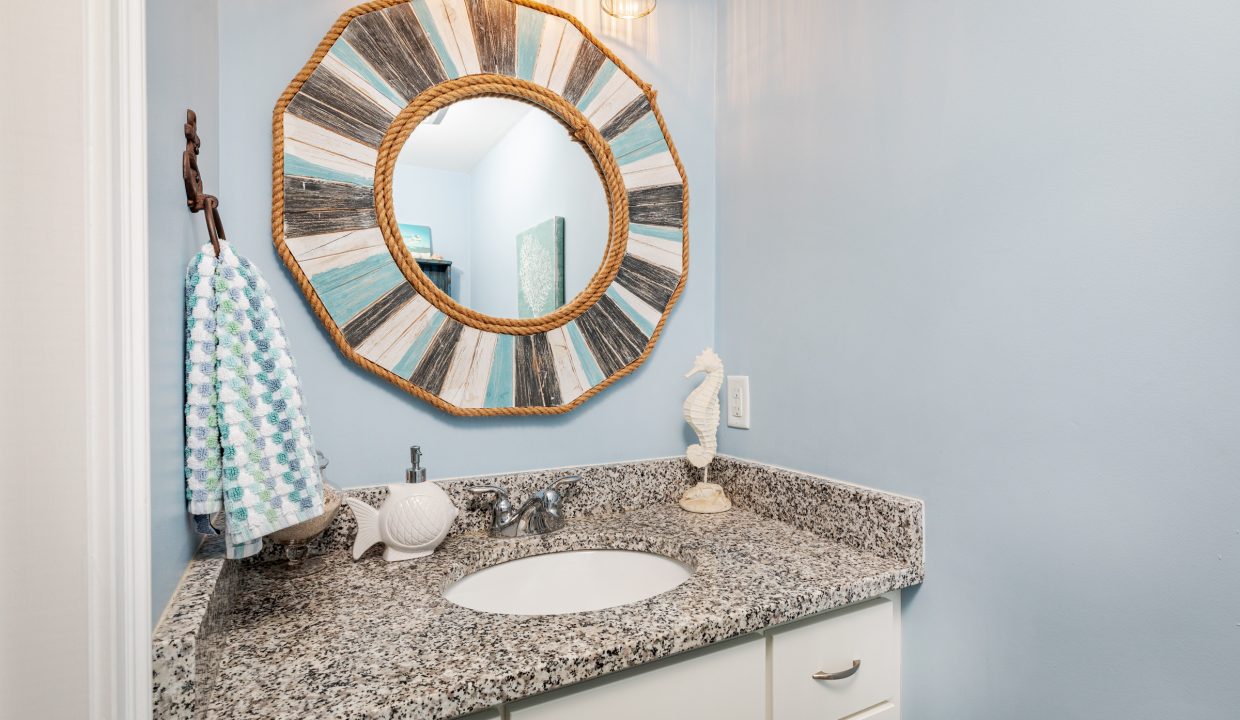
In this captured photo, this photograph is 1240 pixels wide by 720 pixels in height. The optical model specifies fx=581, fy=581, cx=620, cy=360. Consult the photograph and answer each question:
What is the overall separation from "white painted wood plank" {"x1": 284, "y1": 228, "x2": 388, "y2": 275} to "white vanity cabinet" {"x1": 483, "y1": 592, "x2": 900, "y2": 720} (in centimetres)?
76

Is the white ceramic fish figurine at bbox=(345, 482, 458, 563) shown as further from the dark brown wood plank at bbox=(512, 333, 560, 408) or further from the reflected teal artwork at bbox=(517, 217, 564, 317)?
the reflected teal artwork at bbox=(517, 217, 564, 317)

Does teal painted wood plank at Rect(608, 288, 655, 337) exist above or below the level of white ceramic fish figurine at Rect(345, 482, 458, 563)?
above

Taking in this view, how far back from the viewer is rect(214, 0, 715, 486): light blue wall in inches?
38.2

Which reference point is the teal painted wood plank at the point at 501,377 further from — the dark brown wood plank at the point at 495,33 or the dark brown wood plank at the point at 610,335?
the dark brown wood plank at the point at 495,33

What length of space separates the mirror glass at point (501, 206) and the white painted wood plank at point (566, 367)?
0.06 meters

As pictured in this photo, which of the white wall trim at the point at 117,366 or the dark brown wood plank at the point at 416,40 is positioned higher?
the dark brown wood plank at the point at 416,40

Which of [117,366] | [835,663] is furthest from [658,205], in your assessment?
[117,366]

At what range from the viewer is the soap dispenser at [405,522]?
3.13 feet

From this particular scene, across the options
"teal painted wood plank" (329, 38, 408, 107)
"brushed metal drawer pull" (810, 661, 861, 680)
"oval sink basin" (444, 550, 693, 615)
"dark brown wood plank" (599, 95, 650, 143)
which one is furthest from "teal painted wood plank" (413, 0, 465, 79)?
"brushed metal drawer pull" (810, 661, 861, 680)

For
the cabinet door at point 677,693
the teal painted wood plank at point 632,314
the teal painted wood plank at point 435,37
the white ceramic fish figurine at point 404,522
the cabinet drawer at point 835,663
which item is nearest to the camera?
the cabinet door at point 677,693

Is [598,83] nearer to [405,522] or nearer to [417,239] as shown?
[417,239]

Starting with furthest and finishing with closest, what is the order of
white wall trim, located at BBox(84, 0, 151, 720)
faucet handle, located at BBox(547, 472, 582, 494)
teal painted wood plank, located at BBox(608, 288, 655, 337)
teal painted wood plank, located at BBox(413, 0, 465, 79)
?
teal painted wood plank, located at BBox(608, 288, 655, 337)
faucet handle, located at BBox(547, 472, 582, 494)
teal painted wood plank, located at BBox(413, 0, 465, 79)
white wall trim, located at BBox(84, 0, 151, 720)

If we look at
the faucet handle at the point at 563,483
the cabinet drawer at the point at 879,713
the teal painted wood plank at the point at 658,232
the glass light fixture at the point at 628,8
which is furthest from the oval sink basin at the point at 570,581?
the glass light fixture at the point at 628,8

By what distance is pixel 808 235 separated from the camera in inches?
44.8
